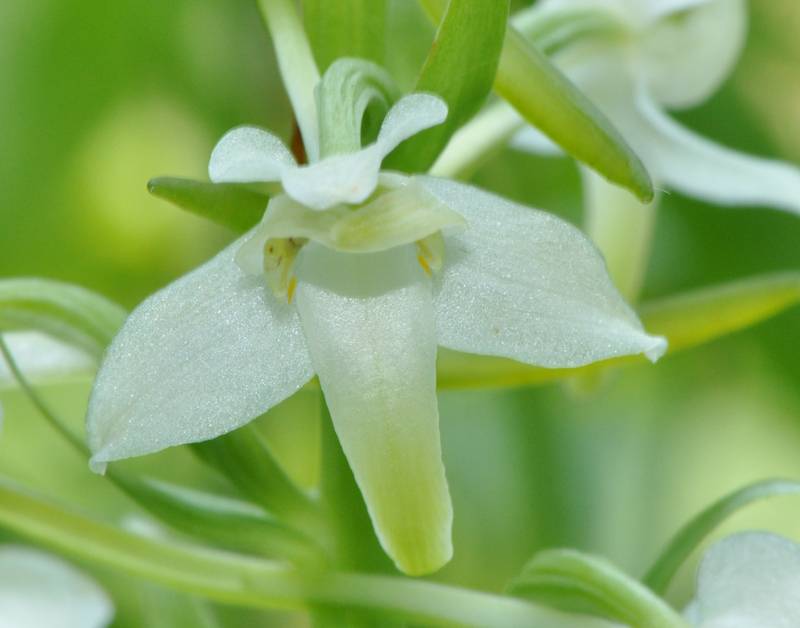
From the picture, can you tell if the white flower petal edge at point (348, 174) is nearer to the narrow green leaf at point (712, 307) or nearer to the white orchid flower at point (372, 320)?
the white orchid flower at point (372, 320)

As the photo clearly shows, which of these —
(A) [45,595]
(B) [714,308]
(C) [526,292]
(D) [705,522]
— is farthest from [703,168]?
(A) [45,595]

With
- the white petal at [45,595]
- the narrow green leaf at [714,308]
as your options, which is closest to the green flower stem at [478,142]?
the narrow green leaf at [714,308]

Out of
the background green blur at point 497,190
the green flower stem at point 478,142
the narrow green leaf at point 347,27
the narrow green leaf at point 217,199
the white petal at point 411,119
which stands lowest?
the background green blur at point 497,190

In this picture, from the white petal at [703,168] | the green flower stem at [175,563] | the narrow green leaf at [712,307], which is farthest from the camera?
the white petal at [703,168]

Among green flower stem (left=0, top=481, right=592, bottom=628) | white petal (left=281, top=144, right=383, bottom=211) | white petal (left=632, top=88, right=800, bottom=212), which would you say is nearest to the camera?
white petal (left=281, top=144, right=383, bottom=211)

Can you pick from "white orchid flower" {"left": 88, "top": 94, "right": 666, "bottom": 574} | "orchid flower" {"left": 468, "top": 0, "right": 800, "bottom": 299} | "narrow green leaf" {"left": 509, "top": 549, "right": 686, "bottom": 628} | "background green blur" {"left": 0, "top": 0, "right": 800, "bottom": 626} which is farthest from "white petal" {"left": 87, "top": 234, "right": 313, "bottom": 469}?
"background green blur" {"left": 0, "top": 0, "right": 800, "bottom": 626}

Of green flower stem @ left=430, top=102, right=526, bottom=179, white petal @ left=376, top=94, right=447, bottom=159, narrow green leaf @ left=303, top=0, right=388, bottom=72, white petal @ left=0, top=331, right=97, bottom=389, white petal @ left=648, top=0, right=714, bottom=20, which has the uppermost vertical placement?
narrow green leaf @ left=303, top=0, right=388, bottom=72

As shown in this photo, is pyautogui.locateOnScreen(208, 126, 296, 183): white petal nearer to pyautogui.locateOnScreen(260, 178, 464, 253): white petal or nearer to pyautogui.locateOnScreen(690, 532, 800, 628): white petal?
pyautogui.locateOnScreen(260, 178, 464, 253): white petal
